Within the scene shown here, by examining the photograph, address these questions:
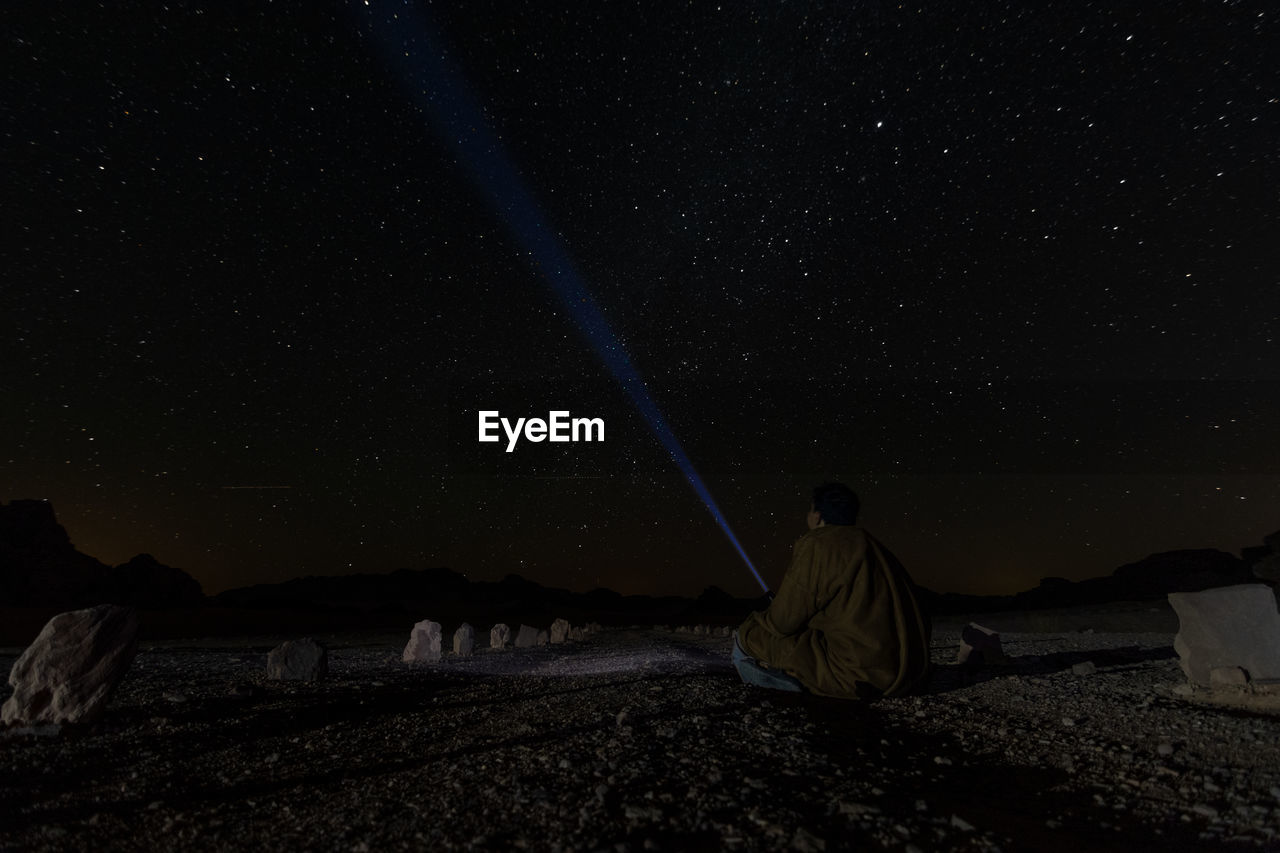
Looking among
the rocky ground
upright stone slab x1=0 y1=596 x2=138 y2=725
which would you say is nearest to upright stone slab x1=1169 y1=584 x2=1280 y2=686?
the rocky ground

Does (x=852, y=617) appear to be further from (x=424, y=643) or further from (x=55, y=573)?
(x=55, y=573)

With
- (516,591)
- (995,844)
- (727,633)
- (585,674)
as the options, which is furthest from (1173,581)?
(516,591)

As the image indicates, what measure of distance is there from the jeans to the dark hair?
1.40 m

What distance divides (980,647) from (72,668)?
9.21 metres

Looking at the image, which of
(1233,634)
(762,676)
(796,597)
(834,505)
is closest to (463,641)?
(762,676)

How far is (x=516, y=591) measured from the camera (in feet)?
239

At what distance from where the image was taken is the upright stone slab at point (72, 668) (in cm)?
512

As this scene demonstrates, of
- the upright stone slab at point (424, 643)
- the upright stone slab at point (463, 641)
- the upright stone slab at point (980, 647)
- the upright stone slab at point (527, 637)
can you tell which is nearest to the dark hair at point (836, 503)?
the upright stone slab at point (980, 647)

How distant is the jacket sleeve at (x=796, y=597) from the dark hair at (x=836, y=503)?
317 mm

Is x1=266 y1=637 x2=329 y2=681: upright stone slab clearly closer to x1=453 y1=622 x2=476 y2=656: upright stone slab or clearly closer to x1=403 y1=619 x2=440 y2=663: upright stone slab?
x1=403 y1=619 x2=440 y2=663: upright stone slab

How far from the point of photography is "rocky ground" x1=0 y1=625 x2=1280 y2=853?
283 centimetres

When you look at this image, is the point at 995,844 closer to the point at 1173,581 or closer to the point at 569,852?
the point at 569,852

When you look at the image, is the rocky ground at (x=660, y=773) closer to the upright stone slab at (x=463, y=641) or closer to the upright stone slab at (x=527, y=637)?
the upright stone slab at (x=463, y=641)

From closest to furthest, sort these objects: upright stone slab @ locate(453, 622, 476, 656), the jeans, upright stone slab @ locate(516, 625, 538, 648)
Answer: the jeans < upright stone slab @ locate(453, 622, 476, 656) < upright stone slab @ locate(516, 625, 538, 648)
